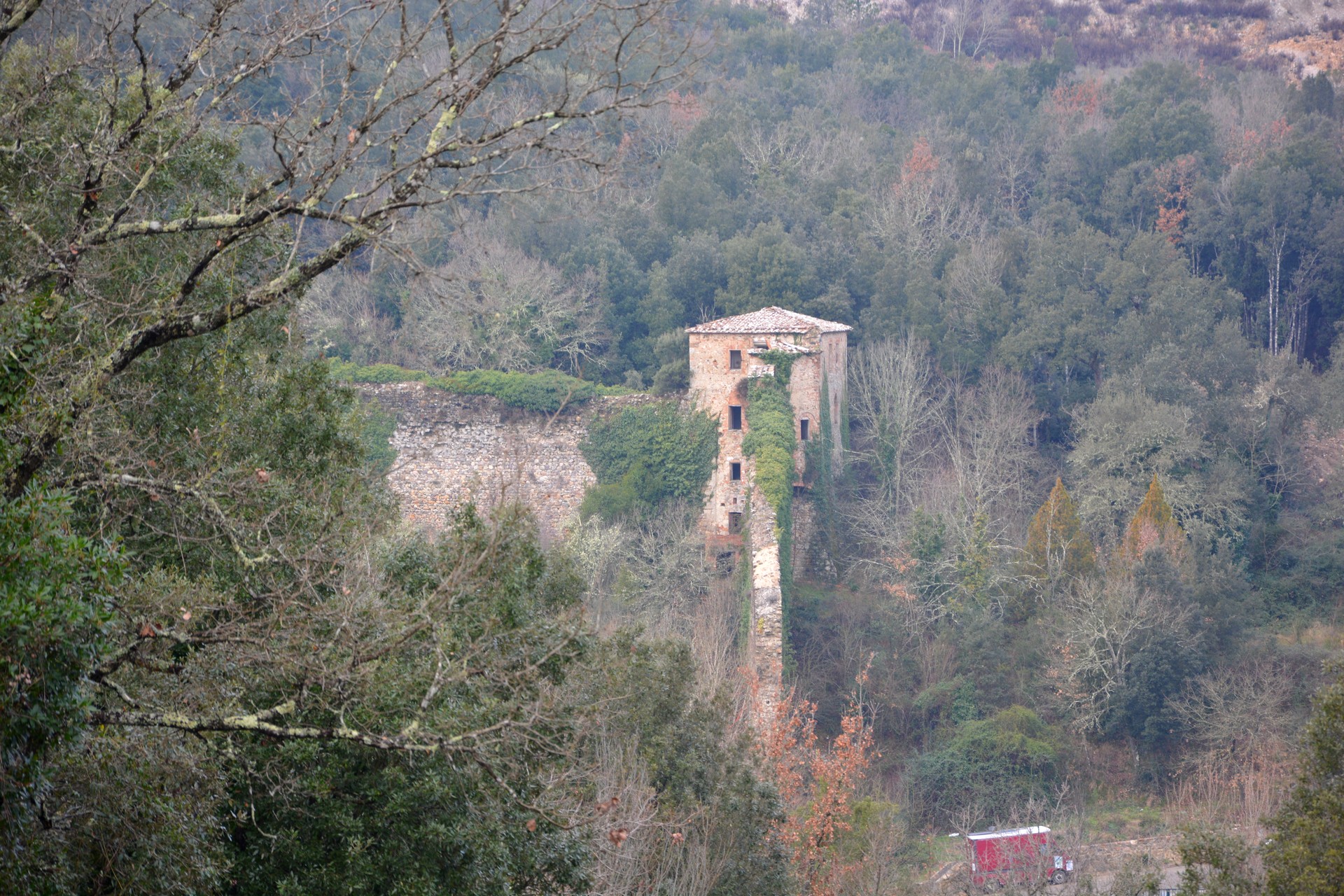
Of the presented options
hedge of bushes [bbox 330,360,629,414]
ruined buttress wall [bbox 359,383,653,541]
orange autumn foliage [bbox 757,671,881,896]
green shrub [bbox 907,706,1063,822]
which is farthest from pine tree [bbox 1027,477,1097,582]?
hedge of bushes [bbox 330,360,629,414]

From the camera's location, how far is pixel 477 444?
22.0 m

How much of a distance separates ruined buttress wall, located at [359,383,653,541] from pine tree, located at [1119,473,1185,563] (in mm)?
8820

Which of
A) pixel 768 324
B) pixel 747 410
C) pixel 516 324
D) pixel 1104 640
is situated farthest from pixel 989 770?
pixel 516 324

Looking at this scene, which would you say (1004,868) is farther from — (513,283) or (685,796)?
(513,283)

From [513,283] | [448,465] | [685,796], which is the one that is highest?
[513,283]

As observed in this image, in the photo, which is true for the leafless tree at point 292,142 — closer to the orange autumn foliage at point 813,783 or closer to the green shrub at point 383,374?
the orange autumn foliage at point 813,783

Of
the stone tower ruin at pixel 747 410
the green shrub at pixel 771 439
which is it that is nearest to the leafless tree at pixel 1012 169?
the stone tower ruin at pixel 747 410

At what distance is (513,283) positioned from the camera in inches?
950

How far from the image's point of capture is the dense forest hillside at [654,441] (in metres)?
5.18

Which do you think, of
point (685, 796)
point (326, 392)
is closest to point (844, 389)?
point (685, 796)

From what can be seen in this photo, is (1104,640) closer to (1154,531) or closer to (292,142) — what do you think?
(1154,531)

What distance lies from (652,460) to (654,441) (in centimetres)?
35

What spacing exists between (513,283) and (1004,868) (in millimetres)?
14292

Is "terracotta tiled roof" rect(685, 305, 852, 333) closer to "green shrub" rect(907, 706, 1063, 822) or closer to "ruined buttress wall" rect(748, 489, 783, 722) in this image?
"ruined buttress wall" rect(748, 489, 783, 722)
